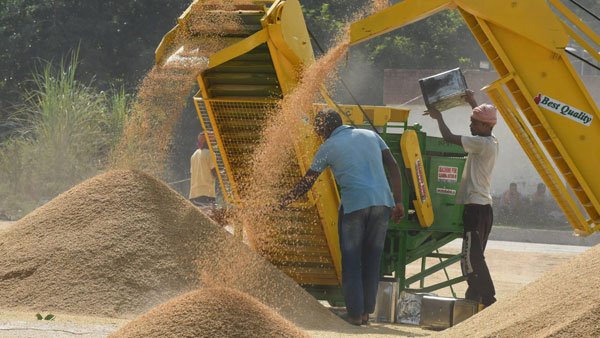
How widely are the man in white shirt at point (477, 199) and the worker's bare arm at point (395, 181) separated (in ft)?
2.93

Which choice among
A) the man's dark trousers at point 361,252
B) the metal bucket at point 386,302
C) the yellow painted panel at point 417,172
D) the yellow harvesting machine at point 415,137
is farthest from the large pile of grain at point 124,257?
the yellow painted panel at point 417,172

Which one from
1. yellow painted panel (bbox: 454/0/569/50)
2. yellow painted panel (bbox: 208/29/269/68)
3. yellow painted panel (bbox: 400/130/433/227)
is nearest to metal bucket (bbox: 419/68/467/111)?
yellow painted panel (bbox: 400/130/433/227)

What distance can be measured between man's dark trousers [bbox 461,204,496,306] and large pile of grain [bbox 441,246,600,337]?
5.73ft

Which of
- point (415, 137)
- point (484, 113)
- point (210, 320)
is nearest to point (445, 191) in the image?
point (415, 137)

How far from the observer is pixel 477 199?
22.8ft

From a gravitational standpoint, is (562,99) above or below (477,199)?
above

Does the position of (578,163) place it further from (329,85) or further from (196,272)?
(196,272)

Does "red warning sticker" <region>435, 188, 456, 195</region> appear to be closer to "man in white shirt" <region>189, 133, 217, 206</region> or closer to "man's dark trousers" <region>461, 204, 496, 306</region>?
"man's dark trousers" <region>461, 204, 496, 306</region>

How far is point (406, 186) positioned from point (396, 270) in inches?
29.5

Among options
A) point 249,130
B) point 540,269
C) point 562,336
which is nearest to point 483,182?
point 249,130

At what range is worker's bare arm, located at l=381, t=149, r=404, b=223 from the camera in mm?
6309

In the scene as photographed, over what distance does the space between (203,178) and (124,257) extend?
16.7 ft

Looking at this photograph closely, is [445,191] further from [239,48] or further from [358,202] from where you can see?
[239,48]

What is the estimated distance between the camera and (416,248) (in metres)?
7.16
